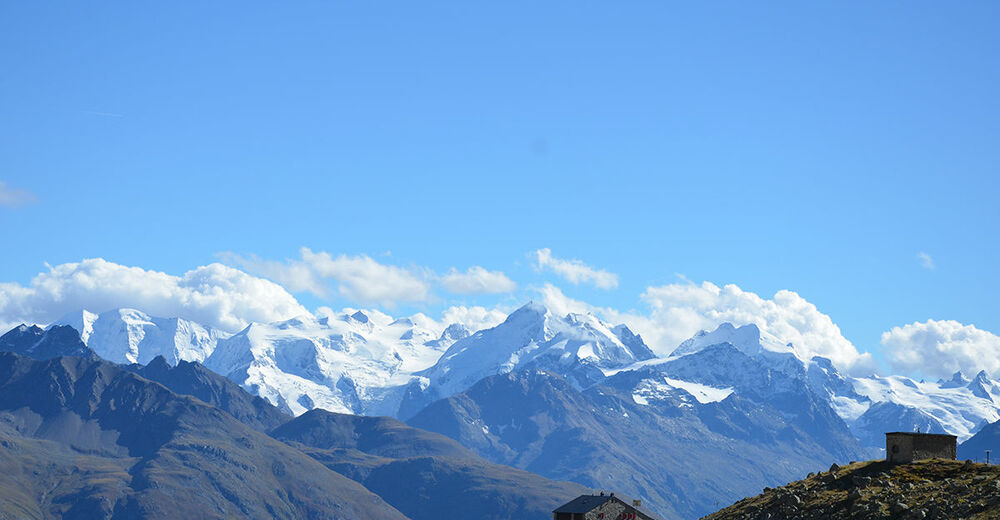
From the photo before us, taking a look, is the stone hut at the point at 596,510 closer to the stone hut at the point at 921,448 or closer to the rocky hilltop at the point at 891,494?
the rocky hilltop at the point at 891,494

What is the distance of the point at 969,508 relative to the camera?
92.9 metres

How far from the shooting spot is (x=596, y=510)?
16138 cm

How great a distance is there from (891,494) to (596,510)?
61.6 meters

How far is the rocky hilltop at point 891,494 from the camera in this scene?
9512cm

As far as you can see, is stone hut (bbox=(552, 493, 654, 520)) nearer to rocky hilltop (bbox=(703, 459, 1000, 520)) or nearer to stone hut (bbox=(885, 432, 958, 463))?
rocky hilltop (bbox=(703, 459, 1000, 520))

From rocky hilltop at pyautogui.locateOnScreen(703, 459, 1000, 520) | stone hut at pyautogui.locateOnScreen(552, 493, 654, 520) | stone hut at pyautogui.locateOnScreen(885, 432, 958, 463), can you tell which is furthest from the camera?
stone hut at pyautogui.locateOnScreen(552, 493, 654, 520)

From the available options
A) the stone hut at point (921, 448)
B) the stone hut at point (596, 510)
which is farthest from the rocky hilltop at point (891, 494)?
the stone hut at point (596, 510)

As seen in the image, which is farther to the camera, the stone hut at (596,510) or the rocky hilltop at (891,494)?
the stone hut at (596,510)

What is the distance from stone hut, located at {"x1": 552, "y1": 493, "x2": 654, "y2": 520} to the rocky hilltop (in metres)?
32.0

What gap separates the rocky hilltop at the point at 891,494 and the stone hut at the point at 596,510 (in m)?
32.0

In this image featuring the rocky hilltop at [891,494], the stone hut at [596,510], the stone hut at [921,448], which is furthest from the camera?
the stone hut at [596,510]

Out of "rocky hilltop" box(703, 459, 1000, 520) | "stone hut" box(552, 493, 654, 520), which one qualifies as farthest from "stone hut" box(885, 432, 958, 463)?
"stone hut" box(552, 493, 654, 520)

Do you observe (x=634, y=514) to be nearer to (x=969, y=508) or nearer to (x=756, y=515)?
(x=756, y=515)

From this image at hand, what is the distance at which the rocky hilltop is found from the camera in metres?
95.1
